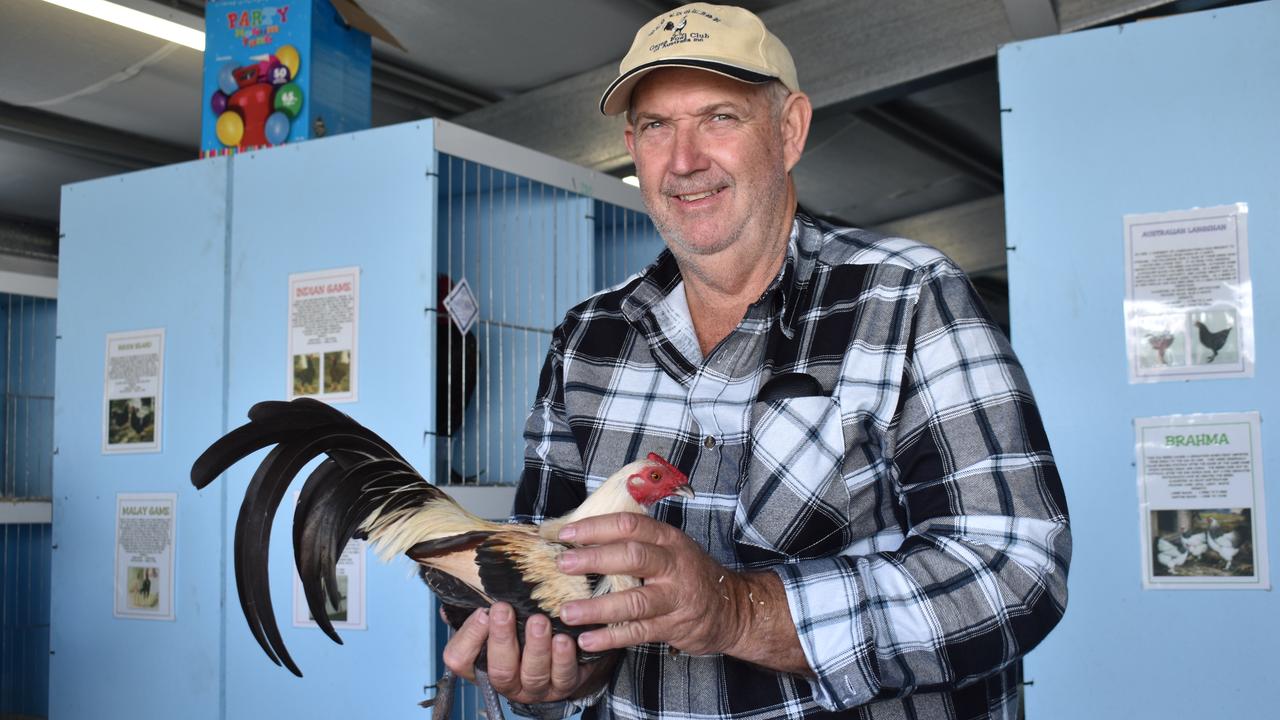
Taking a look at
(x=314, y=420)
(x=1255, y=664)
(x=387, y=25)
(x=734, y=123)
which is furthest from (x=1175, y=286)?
(x=387, y=25)

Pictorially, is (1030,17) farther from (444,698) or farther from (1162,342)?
(444,698)

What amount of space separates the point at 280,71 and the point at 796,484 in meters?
2.70

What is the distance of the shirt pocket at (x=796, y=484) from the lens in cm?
145

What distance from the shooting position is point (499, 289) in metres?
3.52

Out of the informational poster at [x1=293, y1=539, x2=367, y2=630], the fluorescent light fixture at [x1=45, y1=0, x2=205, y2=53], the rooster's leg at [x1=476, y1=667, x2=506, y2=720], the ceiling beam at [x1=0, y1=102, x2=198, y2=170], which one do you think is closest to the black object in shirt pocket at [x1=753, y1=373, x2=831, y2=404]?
the rooster's leg at [x1=476, y1=667, x2=506, y2=720]

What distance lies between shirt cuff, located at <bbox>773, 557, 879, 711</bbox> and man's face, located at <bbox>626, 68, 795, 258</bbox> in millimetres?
578

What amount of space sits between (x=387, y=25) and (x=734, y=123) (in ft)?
12.7

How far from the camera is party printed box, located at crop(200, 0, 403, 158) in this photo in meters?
3.50

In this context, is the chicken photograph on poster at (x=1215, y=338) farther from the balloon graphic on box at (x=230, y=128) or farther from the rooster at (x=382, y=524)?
the balloon graphic on box at (x=230, y=128)

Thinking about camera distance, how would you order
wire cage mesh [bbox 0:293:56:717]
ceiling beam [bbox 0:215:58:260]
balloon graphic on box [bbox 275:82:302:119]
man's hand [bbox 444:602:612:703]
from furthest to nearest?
ceiling beam [bbox 0:215:58:260]
wire cage mesh [bbox 0:293:56:717]
balloon graphic on box [bbox 275:82:302:119]
man's hand [bbox 444:602:612:703]

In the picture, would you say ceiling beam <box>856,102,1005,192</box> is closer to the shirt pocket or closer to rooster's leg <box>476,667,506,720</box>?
the shirt pocket

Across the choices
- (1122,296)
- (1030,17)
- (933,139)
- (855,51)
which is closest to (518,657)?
(1122,296)

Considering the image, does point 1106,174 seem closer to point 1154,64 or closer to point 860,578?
point 1154,64

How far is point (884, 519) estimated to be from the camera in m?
1.47
